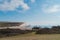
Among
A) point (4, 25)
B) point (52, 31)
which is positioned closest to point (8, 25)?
point (4, 25)

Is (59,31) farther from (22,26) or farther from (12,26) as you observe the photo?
(12,26)

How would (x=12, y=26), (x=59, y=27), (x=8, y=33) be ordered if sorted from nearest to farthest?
(x=8, y=33) < (x=12, y=26) < (x=59, y=27)

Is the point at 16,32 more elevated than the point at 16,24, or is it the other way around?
the point at 16,24

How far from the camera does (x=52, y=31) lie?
826 inches

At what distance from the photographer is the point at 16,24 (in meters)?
21.2

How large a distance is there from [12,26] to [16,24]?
1.01 metres

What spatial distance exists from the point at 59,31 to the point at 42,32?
2669 millimetres

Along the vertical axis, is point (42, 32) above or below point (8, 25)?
below

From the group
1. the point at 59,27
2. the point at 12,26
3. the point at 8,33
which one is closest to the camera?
the point at 8,33

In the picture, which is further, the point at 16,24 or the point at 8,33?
the point at 16,24

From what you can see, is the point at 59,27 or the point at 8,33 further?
the point at 59,27

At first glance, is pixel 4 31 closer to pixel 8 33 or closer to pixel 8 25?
pixel 8 33

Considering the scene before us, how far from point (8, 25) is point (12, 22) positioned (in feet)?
2.75

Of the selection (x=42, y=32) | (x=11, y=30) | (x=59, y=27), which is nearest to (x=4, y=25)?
(x=11, y=30)
